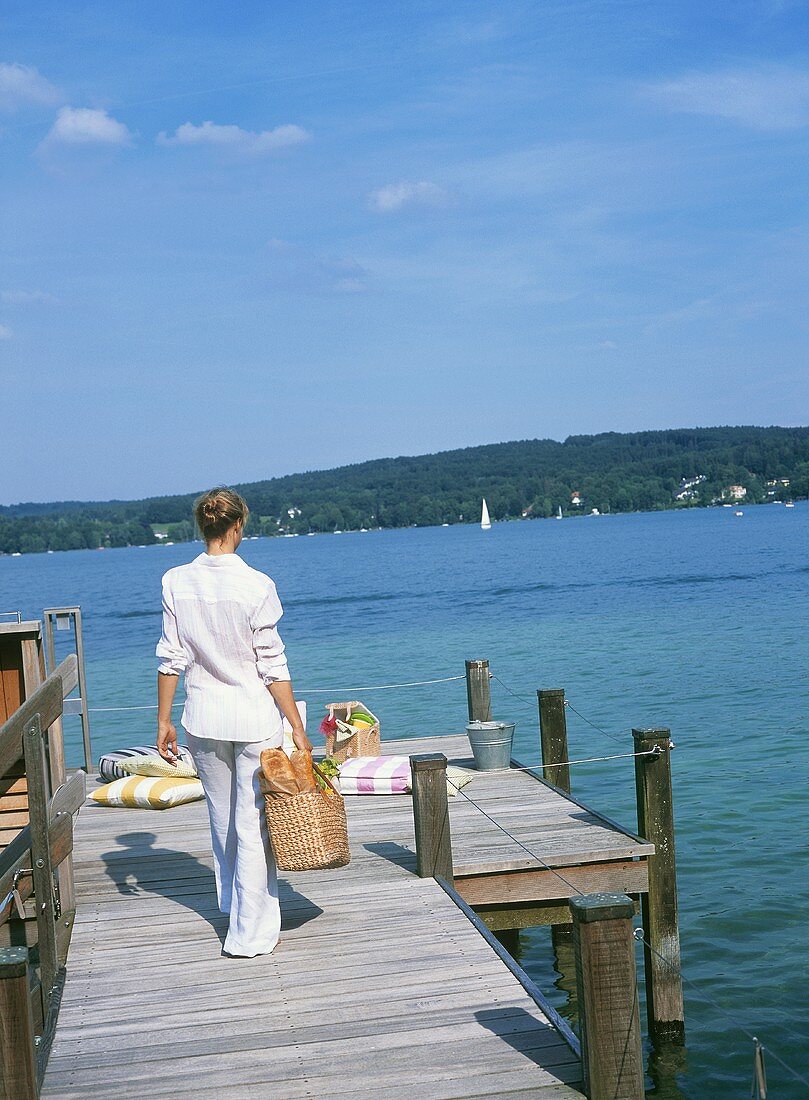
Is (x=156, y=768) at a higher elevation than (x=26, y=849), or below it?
below

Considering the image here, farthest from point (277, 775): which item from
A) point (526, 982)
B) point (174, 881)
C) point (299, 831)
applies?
point (174, 881)

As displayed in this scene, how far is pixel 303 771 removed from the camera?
5.47 m

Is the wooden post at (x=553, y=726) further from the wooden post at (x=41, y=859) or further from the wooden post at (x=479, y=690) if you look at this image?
the wooden post at (x=41, y=859)

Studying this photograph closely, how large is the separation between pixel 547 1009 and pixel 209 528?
2.59 meters

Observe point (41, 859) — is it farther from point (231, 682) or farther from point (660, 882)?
point (660, 882)

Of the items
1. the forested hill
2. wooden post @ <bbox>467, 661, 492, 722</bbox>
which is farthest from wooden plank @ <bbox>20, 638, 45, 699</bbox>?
the forested hill

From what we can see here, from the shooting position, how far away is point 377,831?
816cm

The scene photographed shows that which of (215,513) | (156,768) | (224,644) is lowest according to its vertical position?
(156,768)

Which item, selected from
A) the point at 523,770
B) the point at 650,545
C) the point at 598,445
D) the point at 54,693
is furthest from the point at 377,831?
the point at 598,445

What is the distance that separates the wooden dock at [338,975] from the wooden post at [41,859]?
0.55ft

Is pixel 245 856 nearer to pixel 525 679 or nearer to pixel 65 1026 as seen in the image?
pixel 65 1026

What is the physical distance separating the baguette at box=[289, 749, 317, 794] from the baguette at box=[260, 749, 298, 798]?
0.09 ft

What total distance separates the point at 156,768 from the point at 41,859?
4781mm

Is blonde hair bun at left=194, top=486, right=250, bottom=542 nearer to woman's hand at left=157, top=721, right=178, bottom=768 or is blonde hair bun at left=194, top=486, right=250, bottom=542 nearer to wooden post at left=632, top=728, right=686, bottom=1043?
A: woman's hand at left=157, top=721, right=178, bottom=768
